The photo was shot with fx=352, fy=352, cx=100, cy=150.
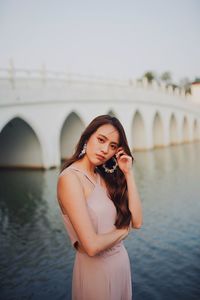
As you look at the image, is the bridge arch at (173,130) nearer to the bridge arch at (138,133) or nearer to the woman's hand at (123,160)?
the bridge arch at (138,133)

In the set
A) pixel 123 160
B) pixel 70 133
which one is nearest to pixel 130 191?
pixel 123 160

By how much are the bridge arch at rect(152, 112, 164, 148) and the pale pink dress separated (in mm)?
30375

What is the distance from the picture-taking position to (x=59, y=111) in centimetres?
2016

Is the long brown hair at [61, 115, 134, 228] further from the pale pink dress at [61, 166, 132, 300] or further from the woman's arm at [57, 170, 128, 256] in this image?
the woman's arm at [57, 170, 128, 256]

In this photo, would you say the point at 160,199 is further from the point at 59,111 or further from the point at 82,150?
the point at 59,111

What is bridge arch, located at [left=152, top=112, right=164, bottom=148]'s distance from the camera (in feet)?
106

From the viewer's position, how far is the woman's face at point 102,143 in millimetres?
2342

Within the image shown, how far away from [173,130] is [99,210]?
34.6 metres

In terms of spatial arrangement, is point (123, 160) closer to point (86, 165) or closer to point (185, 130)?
point (86, 165)

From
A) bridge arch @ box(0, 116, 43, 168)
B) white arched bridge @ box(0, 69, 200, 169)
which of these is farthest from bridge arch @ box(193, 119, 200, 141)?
bridge arch @ box(0, 116, 43, 168)

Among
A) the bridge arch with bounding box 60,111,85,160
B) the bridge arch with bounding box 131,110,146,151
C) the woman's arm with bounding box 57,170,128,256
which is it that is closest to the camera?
the woman's arm with bounding box 57,170,128,256

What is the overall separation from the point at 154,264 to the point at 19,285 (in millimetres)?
2268

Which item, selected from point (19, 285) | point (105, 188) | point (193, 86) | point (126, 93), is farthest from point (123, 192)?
point (193, 86)

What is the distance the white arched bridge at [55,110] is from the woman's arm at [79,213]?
1492 centimetres
